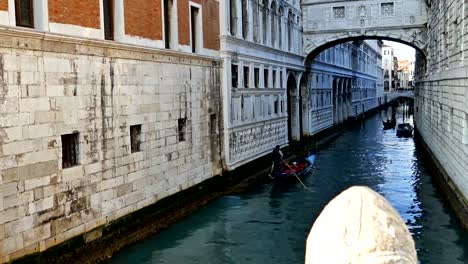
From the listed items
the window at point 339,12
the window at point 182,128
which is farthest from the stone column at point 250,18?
the window at point 339,12

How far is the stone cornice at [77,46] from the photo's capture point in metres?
5.56

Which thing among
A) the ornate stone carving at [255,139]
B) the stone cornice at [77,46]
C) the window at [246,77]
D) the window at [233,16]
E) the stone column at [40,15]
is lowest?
the ornate stone carving at [255,139]

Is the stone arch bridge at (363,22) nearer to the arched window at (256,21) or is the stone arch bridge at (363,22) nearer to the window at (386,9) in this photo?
the window at (386,9)

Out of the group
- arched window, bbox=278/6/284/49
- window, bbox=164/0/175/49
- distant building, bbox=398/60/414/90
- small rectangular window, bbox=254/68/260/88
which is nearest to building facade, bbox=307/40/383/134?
arched window, bbox=278/6/284/49

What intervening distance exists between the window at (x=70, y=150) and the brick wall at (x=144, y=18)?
78.5 inches

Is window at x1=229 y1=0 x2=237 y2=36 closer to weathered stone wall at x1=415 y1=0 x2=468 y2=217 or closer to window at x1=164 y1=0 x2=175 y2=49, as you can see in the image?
window at x1=164 y1=0 x2=175 y2=49

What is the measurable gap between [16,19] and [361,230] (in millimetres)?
5595

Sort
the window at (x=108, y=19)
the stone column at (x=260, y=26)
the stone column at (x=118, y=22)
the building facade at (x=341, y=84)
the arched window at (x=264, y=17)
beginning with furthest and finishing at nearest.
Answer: the building facade at (x=341, y=84) < the arched window at (x=264, y=17) < the stone column at (x=260, y=26) < the stone column at (x=118, y=22) < the window at (x=108, y=19)

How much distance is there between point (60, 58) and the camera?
6336mm

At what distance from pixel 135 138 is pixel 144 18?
1946 millimetres

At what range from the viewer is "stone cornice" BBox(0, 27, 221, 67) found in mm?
5559

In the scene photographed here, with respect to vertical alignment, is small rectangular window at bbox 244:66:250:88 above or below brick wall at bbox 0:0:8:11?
below

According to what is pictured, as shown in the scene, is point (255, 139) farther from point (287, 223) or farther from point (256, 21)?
point (287, 223)

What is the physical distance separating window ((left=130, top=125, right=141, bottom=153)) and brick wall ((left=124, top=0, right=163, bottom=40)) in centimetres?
145
